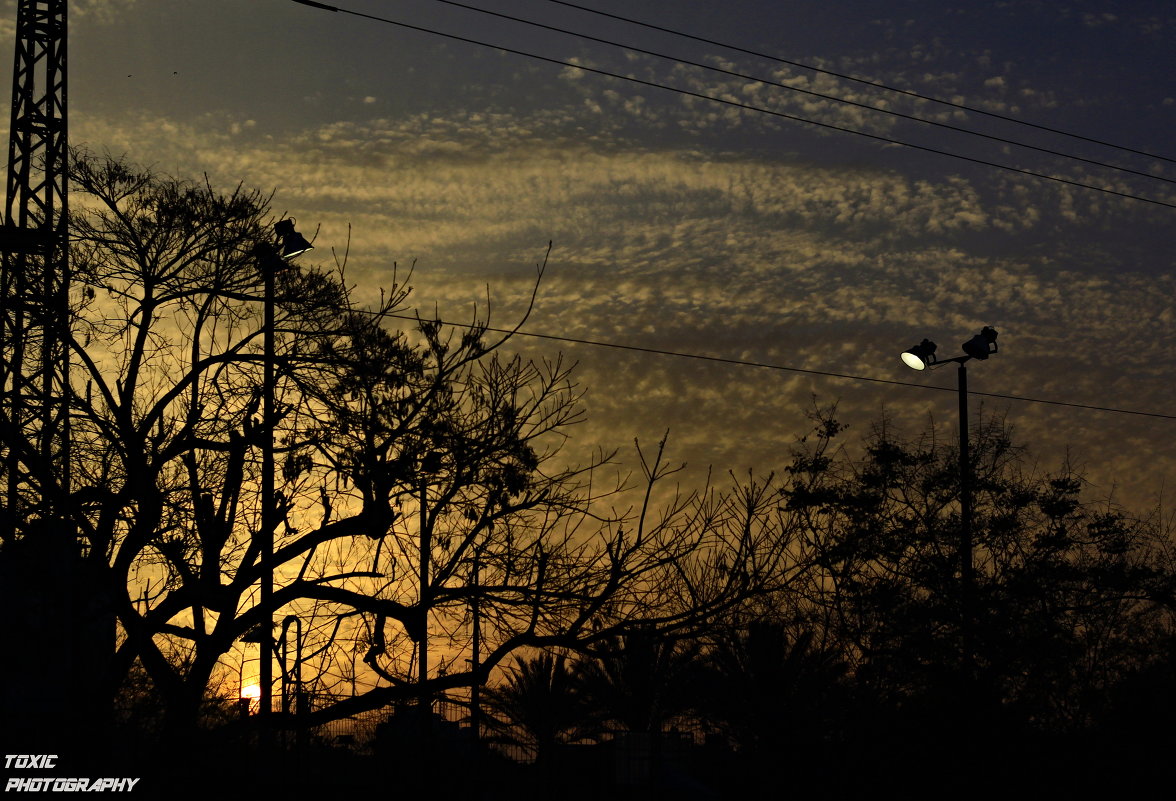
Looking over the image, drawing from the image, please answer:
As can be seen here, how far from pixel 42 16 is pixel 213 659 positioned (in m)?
15.9

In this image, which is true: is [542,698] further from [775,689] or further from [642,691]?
[775,689]

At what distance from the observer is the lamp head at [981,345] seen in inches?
837

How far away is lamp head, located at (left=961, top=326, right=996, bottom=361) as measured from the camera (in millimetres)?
21250

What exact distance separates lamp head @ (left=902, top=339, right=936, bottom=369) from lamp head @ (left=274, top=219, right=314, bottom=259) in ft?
37.3

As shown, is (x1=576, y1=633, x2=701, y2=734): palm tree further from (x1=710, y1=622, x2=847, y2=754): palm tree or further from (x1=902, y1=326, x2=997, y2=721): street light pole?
(x1=902, y1=326, x2=997, y2=721): street light pole

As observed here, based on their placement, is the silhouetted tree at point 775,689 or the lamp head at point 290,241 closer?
the lamp head at point 290,241

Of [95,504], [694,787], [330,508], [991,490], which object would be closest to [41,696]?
A: [95,504]

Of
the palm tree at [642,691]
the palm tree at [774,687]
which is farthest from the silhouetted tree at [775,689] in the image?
the palm tree at [642,691]

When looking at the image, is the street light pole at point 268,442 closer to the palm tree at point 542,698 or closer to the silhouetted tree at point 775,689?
the silhouetted tree at point 775,689

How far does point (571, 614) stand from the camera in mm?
14188

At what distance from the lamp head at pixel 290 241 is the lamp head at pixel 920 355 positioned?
11.4 m

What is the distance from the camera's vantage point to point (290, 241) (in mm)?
15094

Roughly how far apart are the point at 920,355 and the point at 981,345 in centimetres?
109

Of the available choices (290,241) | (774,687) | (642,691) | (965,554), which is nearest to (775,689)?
(774,687)
